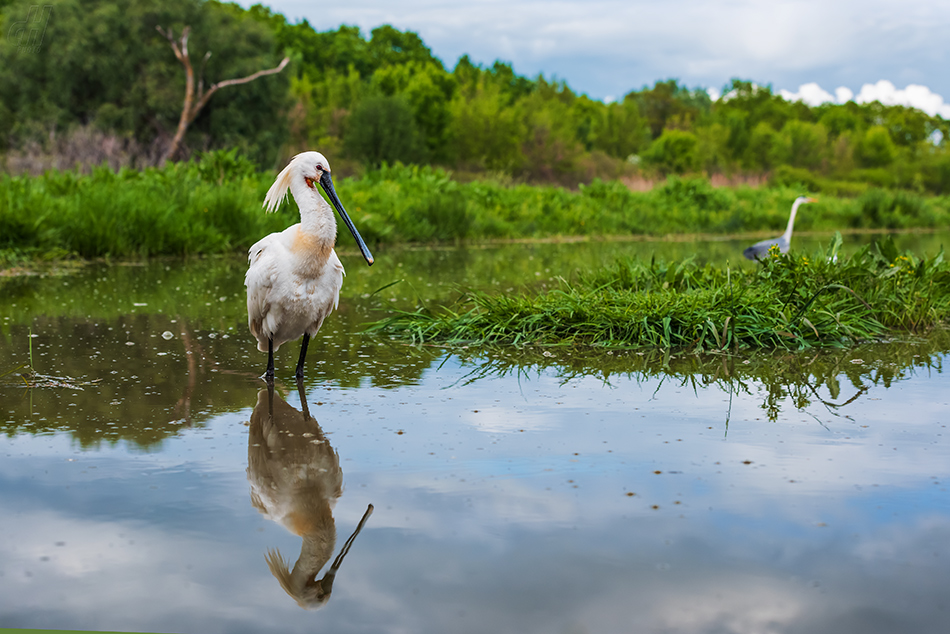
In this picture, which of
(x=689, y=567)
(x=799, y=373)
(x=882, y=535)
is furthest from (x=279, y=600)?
(x=799, y=373)

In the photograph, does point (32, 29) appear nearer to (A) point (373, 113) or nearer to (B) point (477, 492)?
(A) point (373, 113)

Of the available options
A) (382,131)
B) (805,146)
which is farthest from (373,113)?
(805,146)

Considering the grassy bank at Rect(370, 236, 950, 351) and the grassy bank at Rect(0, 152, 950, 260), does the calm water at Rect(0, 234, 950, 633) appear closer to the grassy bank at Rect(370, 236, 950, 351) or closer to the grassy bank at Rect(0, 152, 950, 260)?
the grassy bank at Rect(370, 236, 950, 351)

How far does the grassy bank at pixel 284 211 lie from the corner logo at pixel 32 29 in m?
21.8

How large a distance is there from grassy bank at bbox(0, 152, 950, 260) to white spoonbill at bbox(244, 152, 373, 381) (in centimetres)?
740

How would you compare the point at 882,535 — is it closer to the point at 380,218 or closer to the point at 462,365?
the point at 462,365

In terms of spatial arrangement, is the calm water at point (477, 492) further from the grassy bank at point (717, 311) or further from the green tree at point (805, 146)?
the green tree at point (805, 146)

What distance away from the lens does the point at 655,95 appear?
7606 cm

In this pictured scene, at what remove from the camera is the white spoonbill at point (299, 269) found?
466 cm

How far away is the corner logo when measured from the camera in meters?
33.9

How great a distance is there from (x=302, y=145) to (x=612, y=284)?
3803 cm

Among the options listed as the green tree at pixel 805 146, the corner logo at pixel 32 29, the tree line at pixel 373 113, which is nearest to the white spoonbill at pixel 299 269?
the tree line at pixel 373 113

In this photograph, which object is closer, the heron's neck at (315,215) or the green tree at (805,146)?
the heron's neck at (315,215)

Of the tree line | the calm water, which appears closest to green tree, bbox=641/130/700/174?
the tree line
